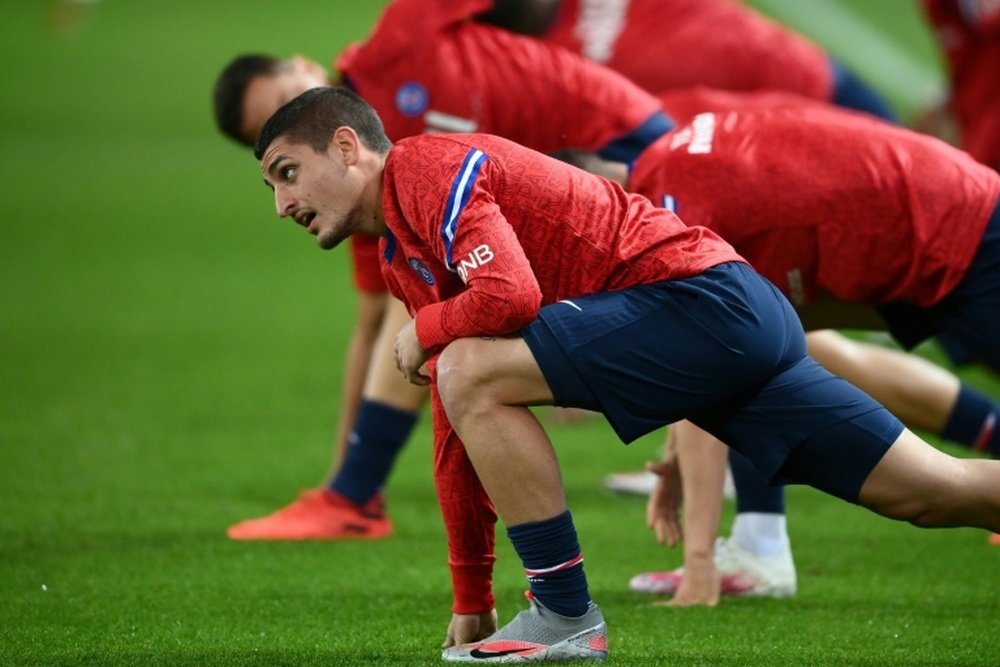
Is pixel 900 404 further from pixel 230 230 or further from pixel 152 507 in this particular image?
pixel 230 230

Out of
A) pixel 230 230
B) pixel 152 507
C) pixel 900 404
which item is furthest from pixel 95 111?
pixel 900 404

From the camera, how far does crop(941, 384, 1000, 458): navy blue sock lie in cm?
574

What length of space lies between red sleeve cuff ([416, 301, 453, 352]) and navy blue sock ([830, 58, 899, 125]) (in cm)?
493

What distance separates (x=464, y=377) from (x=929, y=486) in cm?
108

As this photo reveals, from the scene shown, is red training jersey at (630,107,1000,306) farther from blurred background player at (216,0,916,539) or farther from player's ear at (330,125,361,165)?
blurred background player at (216,0,916,539)

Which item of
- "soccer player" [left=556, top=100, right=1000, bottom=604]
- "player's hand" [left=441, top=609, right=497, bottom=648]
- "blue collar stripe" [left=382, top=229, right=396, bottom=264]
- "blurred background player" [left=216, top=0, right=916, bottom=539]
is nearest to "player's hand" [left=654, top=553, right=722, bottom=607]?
"soccer player" [left=556, top=100, right=1000, bottom=604]

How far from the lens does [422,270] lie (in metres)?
3.95

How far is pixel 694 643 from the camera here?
426cm

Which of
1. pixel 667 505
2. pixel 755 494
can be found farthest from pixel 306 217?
pixel 755 494

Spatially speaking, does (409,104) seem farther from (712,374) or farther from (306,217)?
(712,374)

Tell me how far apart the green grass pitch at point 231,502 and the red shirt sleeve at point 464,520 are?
0.18m

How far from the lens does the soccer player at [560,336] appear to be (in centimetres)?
378

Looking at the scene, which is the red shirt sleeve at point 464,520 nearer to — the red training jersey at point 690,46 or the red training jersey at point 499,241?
the red training jersey at point 499,241

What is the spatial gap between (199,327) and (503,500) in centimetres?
637
